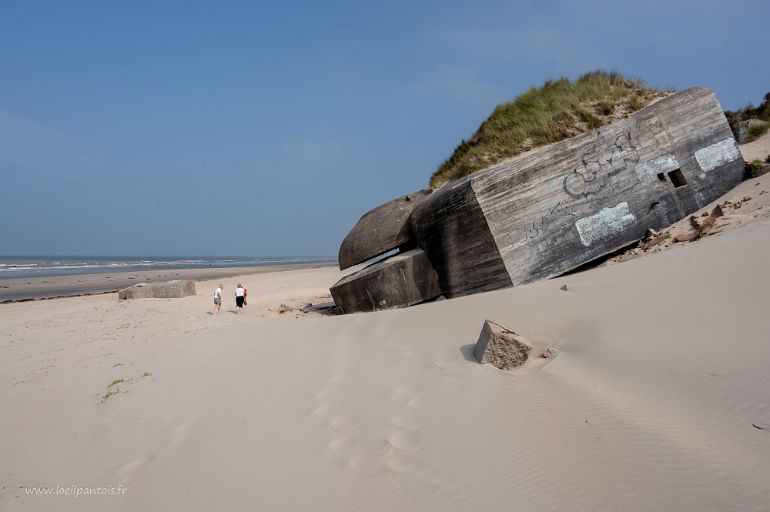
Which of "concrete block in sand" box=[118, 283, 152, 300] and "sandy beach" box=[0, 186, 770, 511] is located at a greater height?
"concrete block in sand" box=[118, 283, 152, 300]

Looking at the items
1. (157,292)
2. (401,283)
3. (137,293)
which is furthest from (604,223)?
(137,293)

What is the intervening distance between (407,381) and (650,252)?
12.6 ft

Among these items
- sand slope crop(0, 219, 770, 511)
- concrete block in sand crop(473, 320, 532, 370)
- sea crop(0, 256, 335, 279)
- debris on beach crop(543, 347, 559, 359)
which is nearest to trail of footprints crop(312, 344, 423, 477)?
sand slope crop(0, 219, 770, 511)

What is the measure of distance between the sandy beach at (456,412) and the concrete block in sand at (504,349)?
0.11m

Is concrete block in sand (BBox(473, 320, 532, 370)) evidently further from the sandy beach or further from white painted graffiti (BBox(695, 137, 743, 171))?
white painted graffiti (BBox(695, 137, 743, 171))

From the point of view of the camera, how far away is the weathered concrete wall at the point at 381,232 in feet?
26.2

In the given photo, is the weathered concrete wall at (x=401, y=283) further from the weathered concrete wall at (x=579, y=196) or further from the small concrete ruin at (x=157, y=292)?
the small concrete ruin at (x=157, y=292)

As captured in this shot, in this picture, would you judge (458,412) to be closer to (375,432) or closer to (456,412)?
(456,412)

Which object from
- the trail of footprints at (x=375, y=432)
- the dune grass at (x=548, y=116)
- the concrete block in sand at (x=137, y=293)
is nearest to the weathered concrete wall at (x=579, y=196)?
the trail of footprints at (x=375, y=432)

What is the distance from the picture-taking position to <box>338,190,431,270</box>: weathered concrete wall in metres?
7.97

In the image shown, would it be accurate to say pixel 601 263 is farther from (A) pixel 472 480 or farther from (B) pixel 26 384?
(B) pixel 26 384

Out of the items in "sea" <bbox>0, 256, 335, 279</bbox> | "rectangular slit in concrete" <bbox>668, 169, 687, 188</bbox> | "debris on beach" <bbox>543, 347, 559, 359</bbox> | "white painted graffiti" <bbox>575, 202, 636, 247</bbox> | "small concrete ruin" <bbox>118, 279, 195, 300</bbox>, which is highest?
"sea" <bbox>0, 256, 335, 279</bbox>

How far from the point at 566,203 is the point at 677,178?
1769 millimetres

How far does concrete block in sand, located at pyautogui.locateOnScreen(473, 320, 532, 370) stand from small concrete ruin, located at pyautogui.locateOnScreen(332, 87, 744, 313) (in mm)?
2720
